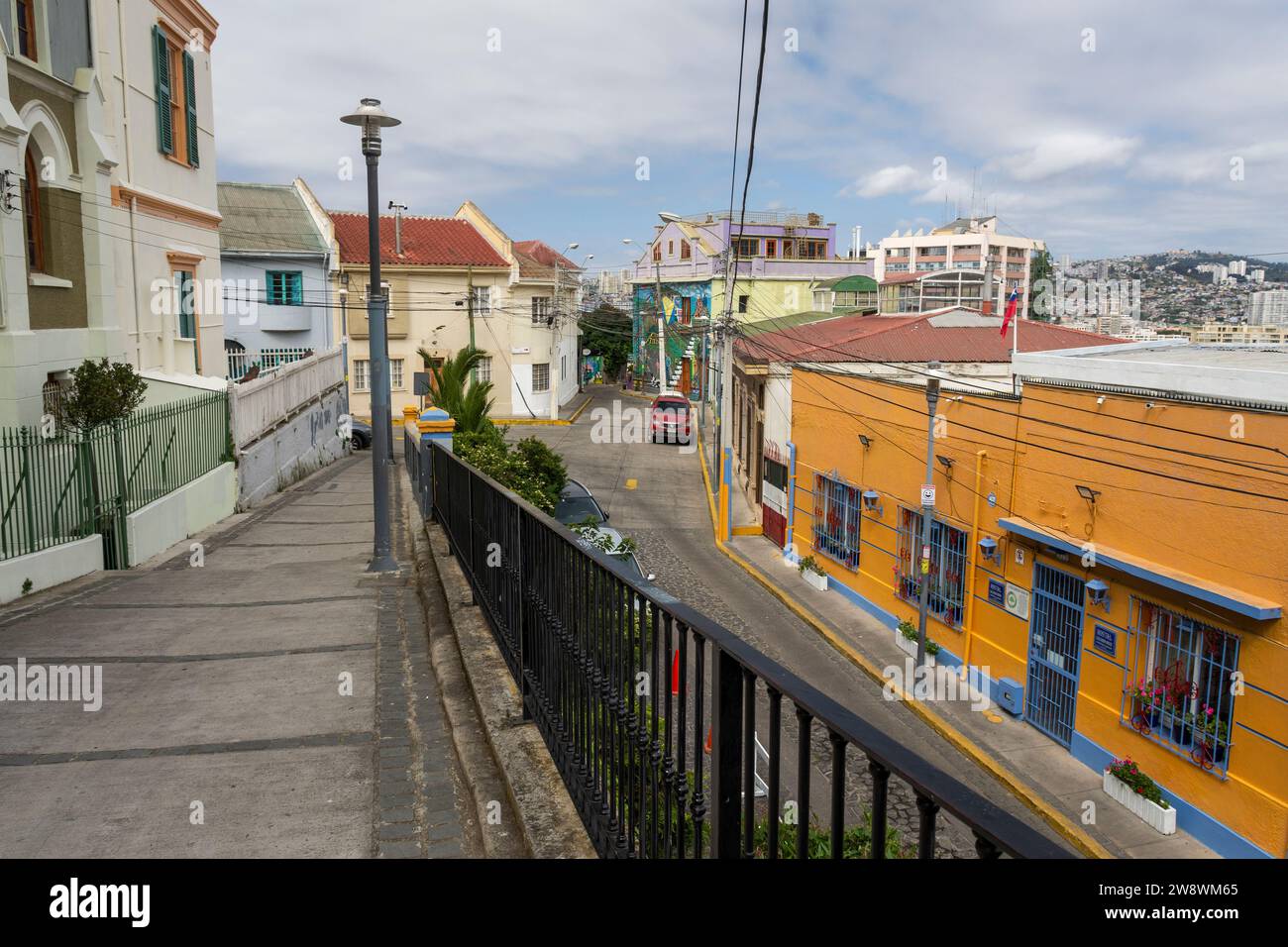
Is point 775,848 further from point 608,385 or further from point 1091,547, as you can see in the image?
point 608,385

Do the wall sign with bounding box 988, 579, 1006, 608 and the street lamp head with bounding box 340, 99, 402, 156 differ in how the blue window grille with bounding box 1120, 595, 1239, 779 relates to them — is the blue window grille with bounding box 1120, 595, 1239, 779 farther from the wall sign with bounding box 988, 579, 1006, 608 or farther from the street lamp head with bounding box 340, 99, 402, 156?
the street lamp head with bounding box 340, 99, 402, 156

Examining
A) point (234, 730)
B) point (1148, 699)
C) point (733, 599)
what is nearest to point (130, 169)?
point (733, 599)

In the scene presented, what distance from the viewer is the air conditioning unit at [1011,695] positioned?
14781 mm

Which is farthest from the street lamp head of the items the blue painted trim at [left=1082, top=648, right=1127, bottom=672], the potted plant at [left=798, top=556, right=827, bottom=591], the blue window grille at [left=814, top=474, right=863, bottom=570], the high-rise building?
the high-rise building

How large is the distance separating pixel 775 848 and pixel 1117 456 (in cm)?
1215

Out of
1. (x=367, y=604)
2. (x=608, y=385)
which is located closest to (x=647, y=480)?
(x=367, y=604)

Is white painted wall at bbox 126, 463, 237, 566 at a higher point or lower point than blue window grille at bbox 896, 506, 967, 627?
higher

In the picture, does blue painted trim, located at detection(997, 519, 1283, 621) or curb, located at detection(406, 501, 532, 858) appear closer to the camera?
curb, located at detection(406, 501, 532, 858)

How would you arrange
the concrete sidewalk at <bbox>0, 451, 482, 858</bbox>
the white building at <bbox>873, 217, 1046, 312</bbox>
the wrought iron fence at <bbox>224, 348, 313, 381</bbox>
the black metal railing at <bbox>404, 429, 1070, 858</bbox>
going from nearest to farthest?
the black metal railing at <bbox>404, 429, 1070, 858</bbox> < the concrete sidewalk at <bbox>0, 451, 482, 858</bbox> < the wrought iron fence at <bbox>224, 348, 313, 381</bbox> < the white building at <bbox>873, 217, 1046, 312</bbox>

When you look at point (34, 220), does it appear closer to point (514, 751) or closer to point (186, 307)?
point (186, 307)

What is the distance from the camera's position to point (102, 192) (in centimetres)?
1508

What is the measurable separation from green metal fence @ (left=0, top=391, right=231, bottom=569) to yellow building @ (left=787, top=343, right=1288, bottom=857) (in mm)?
11608

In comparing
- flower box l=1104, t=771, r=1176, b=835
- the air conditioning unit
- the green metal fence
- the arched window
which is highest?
the arched window

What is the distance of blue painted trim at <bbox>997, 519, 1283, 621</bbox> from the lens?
10430mm
